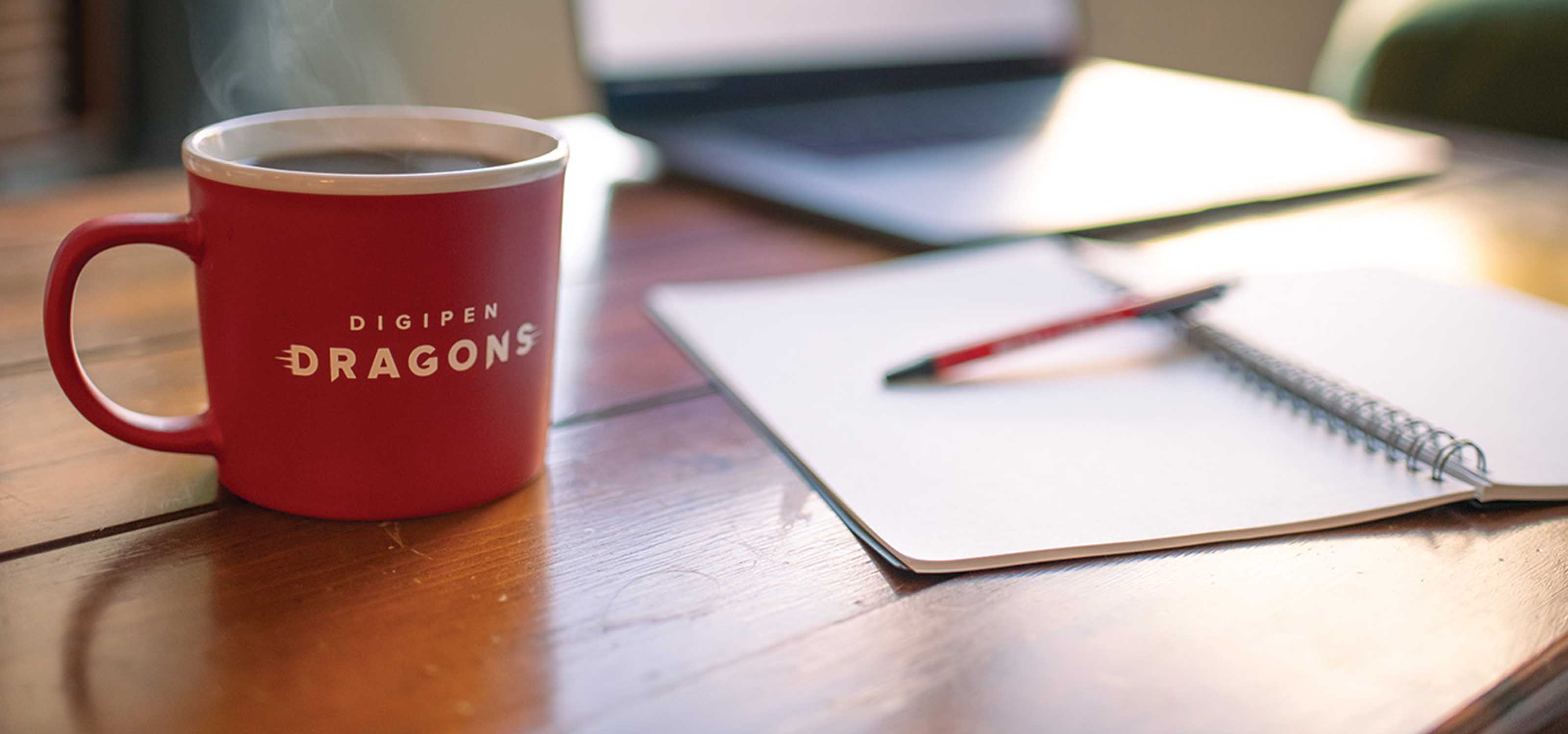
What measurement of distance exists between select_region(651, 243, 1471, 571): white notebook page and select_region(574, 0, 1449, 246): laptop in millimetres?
143

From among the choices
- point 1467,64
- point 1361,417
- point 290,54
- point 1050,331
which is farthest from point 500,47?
point 1361,417

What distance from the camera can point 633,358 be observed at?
521 millimetres

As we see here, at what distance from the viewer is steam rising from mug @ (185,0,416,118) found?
5.08 feet

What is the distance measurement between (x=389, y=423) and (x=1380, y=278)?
0.53 meters

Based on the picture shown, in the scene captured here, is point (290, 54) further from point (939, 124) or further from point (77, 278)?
point (77, 278)

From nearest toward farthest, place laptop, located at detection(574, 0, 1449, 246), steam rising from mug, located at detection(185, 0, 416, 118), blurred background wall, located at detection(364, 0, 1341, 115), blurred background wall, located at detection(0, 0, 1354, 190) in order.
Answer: laptop, located at detection(574, 0, 1449, 246)
blurred background wall, located at detection(0, 0, 1354, 190)
steam rising from mug, located at detection(185, 0, 416, 118)
blurred background wall, located at detection(364, 0, 1341, 115)

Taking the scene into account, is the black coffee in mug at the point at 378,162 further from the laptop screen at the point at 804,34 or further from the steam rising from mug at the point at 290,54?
the steam rising from mug at the point at 290,54

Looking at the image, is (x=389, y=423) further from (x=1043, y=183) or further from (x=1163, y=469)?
(x=1043, y=183)

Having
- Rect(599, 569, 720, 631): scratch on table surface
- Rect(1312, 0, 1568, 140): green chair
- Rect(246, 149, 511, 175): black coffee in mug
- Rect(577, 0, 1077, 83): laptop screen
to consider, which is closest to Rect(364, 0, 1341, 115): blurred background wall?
Rect(577, 0, 1077, 83): laptop screen

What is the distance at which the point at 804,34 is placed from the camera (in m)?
0.94

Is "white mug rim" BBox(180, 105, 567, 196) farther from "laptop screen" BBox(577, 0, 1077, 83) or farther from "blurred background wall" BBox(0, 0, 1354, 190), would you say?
"blurred background wall" BBox(0, 0, 1354, 190)

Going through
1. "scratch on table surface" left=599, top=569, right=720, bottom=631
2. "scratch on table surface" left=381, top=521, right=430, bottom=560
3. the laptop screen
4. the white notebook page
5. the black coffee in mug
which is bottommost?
"scratch on table surface" left=381, top=521, right=430, bottom=560

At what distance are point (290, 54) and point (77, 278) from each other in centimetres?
136

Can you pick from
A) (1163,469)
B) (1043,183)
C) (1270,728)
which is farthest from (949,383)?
(1043,183)
